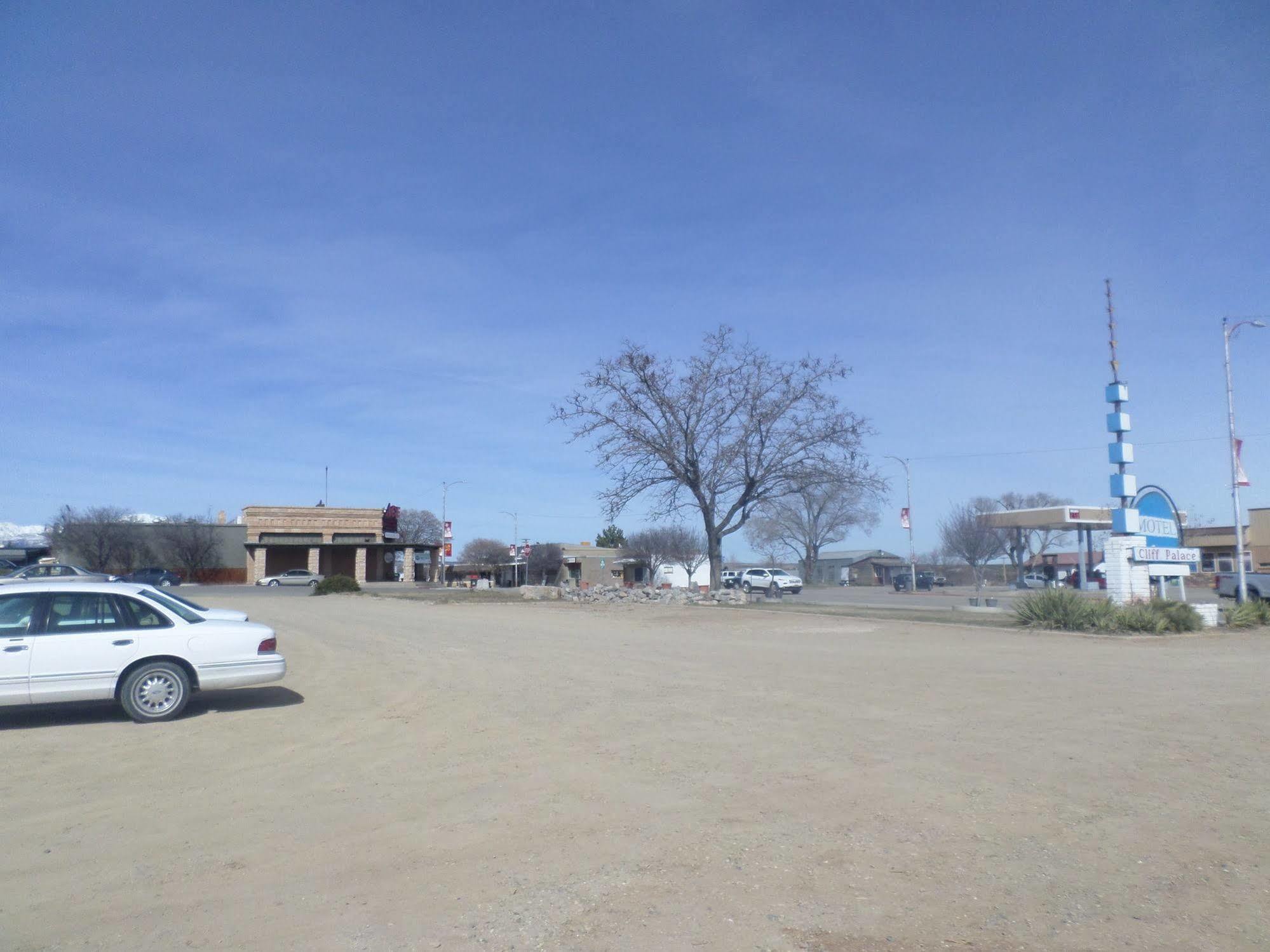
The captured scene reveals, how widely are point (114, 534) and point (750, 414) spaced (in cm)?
5238

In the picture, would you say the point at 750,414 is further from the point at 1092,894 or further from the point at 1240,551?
the point at 1092,894

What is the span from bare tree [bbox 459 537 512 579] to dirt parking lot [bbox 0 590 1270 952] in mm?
81393

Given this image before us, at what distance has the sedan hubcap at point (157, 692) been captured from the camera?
1026cm

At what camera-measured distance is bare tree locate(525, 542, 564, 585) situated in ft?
289

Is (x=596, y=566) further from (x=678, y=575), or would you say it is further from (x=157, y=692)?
(x=157, y=692)

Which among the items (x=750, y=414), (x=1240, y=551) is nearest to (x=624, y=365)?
(x=750, y=414)

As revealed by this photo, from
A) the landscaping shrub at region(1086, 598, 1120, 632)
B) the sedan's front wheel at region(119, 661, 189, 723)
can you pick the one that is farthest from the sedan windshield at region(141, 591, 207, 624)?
the landscaping shrub at region(1086, 598, 1120, 632)

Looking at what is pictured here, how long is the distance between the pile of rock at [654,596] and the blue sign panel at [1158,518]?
12869mm

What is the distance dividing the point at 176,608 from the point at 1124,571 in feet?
82.1

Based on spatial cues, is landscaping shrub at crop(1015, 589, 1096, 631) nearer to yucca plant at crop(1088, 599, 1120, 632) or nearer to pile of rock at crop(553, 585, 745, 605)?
yucca plant at crop(1088, 599, 1120, 632)

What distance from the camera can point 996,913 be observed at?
517 centimetres

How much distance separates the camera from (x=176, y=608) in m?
10.8

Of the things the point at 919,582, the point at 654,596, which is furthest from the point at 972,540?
the point at 654,596

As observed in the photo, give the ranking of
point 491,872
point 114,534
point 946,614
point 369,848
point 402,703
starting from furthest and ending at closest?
point 114,534
point 946,614
point 402,703
point 369,848
point 491,872
